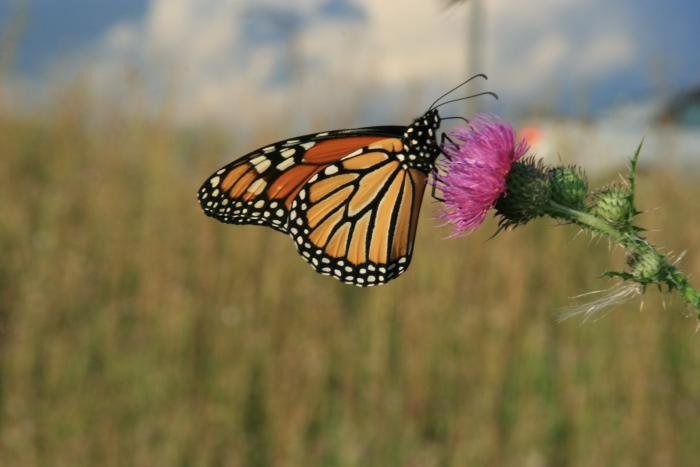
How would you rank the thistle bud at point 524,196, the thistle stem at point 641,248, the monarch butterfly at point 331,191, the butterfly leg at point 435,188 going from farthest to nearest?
1. the monarch butterfly at point 331,191
2. the butterfly leg at point 435,188
3. the thistle bud at point 524,196
4. the thistle stem at point 641,248

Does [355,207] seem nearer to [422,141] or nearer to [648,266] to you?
[422,141]

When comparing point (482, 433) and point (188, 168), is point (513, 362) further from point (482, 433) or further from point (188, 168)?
point (188, 168)

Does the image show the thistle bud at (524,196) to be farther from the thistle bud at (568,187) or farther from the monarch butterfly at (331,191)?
the monarch butterfly at (331,191)

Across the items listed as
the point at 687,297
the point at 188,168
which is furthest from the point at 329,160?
the point at 188,168

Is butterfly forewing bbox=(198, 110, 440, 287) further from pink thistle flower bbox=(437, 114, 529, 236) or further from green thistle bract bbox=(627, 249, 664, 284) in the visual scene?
green thistle bract bbox=(627, 249, 664, 284)

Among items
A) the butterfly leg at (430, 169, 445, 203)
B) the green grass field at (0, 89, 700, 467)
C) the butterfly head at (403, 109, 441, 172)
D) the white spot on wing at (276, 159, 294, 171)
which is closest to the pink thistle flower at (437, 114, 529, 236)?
the butterfly leg at (430, 169, 445, 203)

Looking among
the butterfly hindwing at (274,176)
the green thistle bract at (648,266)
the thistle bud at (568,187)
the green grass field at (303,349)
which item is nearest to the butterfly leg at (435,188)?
the thistle bud at (568,187)
